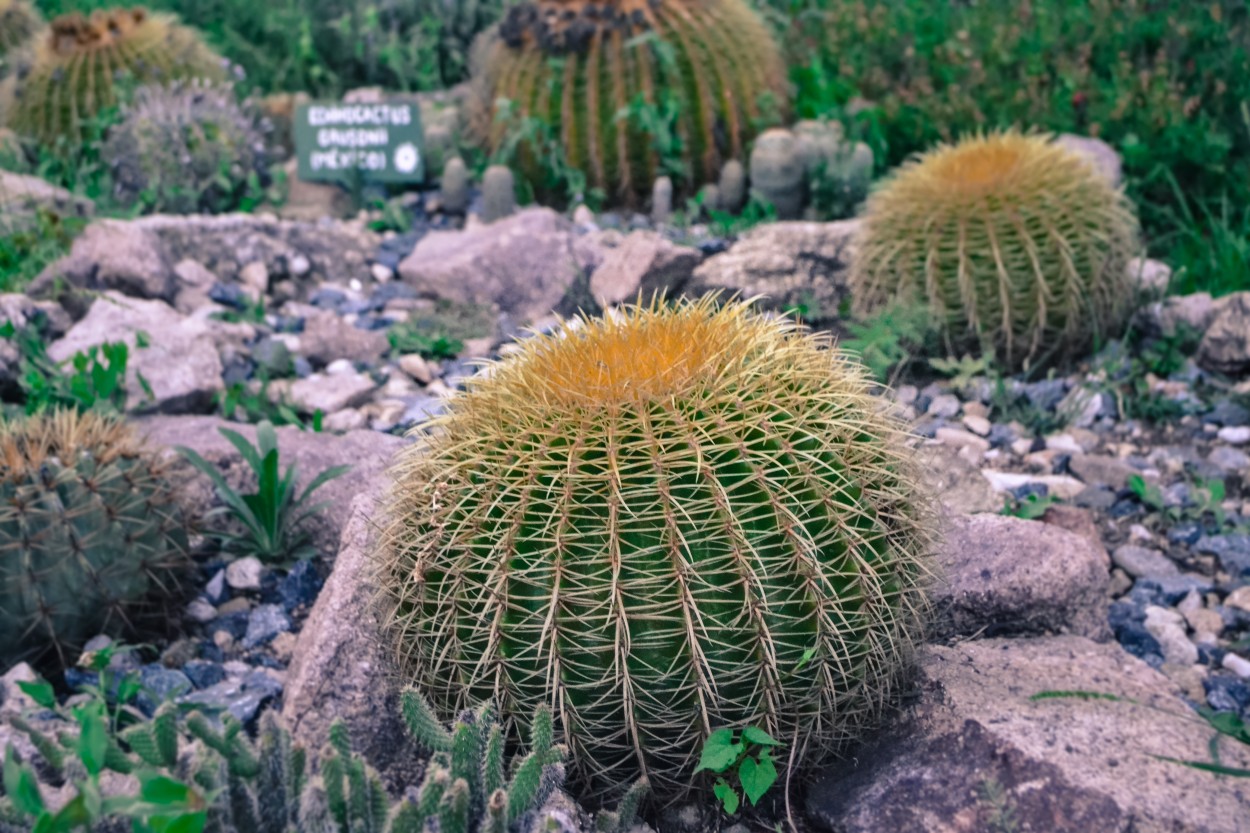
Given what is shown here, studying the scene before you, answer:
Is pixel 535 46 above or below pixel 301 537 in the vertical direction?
above

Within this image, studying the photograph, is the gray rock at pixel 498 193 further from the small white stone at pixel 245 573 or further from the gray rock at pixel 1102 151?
the small white stone at pixel 245 573

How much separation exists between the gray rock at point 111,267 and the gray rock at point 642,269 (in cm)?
179

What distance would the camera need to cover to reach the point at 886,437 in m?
2.31

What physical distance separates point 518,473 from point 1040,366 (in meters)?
3.06

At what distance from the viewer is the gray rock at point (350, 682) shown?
2.51 meters

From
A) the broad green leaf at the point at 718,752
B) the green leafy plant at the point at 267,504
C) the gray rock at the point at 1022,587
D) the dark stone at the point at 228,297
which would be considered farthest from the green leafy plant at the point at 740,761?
the dark stone at the point at 228,297

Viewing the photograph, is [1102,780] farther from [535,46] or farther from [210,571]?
[535,46]

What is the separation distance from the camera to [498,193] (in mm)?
5957

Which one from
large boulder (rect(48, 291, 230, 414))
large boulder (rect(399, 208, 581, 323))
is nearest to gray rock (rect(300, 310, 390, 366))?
large boulder (rect(48, 291, 230, 414))

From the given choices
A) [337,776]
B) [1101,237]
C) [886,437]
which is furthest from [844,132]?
[337,776]

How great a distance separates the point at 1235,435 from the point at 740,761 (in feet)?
9.38

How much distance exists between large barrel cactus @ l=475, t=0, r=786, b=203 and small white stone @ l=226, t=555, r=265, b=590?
3.29m

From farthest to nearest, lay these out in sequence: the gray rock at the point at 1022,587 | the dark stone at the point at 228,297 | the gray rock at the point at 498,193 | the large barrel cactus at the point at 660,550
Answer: the gray rock at the point at 498,193 → the dark stone at the point at 228,297 → the gray rock at the point at 1022,587 → the large barrel cactus at the point at 660,550

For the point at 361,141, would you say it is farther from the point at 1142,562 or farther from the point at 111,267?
the point at 1142,562
